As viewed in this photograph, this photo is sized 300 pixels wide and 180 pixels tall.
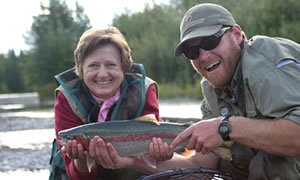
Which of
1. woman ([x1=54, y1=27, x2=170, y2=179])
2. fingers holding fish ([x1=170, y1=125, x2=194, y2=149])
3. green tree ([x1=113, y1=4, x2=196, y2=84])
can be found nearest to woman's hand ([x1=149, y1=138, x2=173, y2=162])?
fingers holding fish ([x1=170, y1=125, x2=194, y2=149])

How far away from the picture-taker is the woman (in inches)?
126

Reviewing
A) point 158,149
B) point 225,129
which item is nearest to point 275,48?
point 225,129

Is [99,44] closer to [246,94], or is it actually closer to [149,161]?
[149,161]

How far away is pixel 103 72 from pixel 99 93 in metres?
0.20

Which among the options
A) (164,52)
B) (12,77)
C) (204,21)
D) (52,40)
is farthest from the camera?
(12,77)

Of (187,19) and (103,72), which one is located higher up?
(187,19)

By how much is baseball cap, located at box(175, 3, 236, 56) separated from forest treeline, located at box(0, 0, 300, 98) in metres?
8.52

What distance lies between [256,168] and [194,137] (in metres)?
0.50

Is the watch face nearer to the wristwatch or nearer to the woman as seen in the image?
the wristwatch

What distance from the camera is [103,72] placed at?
315 centimetres

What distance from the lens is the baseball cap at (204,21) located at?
271 cm

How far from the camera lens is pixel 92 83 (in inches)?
127

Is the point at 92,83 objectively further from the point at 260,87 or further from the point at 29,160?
the point at 29,160

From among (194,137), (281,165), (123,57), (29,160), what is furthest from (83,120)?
(29,160)
